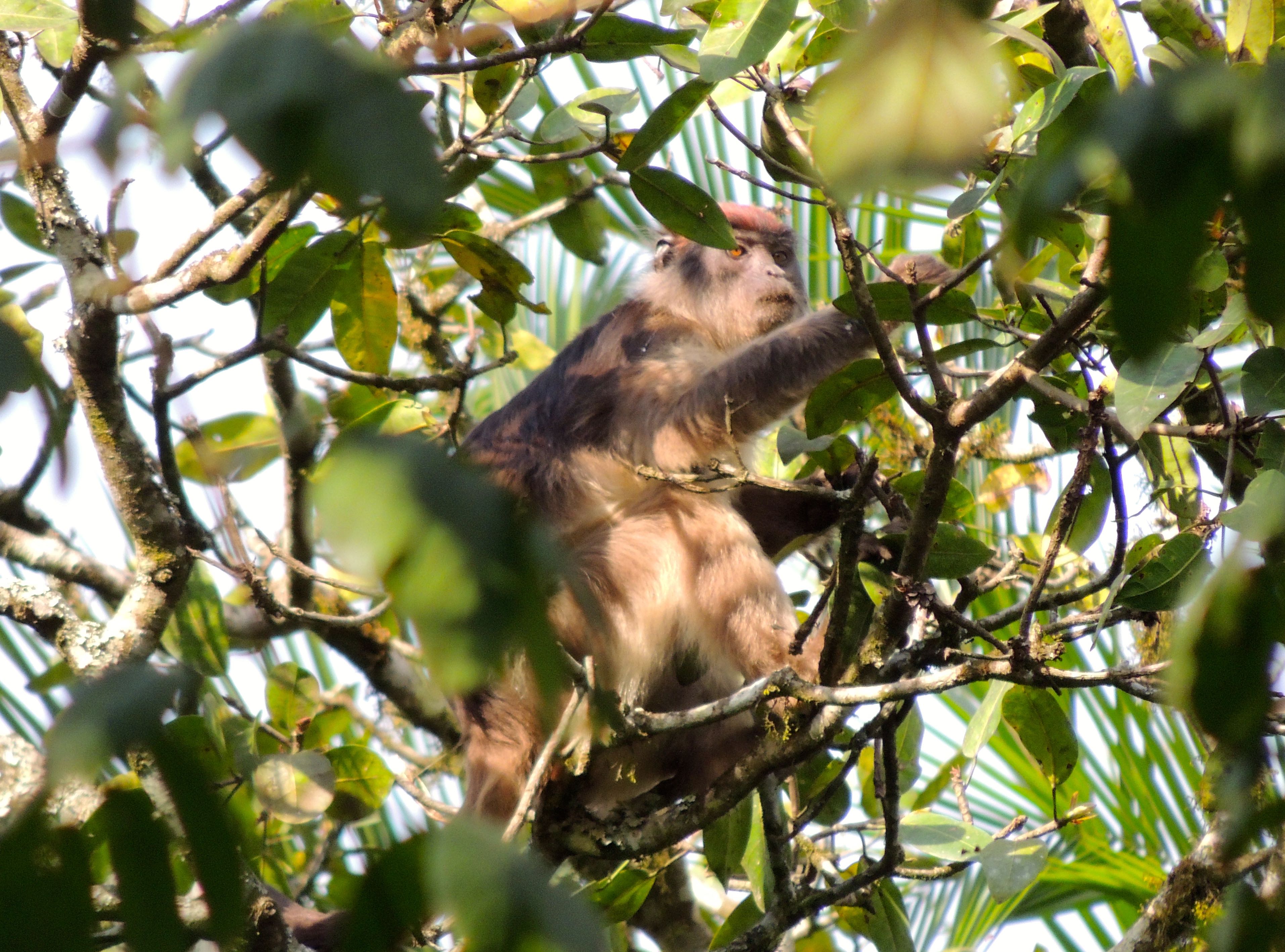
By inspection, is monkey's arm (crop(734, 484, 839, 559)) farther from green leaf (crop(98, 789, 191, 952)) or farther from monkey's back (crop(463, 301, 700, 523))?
green leaf (crop(98, 789, 191, 952))

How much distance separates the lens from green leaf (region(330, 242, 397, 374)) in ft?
11.3

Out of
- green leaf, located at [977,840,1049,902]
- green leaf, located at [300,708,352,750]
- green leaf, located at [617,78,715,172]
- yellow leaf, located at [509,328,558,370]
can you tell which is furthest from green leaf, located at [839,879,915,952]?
yellow leaf, located at [509,328,558,370]

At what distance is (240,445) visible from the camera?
435 cm

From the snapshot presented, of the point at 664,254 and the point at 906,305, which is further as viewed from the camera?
the point at 664,254

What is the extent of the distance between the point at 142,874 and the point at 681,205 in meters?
2.35

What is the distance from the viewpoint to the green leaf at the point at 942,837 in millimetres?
2979

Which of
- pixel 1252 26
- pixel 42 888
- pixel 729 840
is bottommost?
pixel 729 840

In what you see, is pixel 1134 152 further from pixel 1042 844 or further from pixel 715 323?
pixel 715 323

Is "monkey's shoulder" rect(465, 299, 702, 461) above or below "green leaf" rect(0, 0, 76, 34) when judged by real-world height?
below

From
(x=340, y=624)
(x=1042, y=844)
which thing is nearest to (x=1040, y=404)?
→ (x=1042, y=844)

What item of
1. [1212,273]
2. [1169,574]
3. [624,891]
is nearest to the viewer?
[1212,273]

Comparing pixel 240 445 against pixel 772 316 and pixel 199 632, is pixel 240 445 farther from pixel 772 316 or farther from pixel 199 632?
pixel 772 316

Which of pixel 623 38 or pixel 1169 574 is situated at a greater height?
pixel 623 38

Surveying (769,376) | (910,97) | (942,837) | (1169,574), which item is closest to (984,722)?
(942,837)
